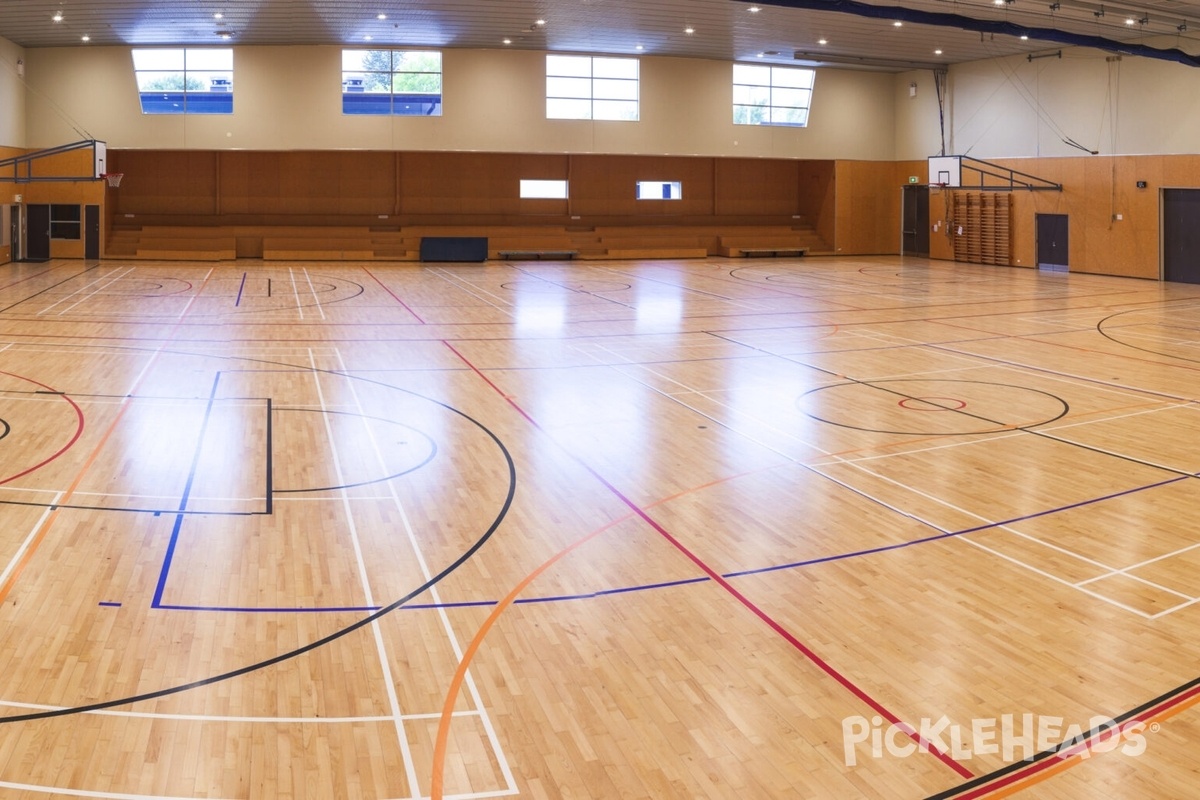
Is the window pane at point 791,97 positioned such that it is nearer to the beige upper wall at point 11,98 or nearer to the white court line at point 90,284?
the white court line at point 90,284

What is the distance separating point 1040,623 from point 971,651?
702mm

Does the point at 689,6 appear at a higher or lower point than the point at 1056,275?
higher

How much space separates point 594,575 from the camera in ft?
24.1

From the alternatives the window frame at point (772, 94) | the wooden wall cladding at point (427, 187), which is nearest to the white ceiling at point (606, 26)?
the window frame at point (772, 94)

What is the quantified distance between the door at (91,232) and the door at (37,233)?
1091 millimetres

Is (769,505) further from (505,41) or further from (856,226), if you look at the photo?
(856,226)

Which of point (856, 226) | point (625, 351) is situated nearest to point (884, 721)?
point (625, 351)

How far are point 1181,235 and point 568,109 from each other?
19046mm

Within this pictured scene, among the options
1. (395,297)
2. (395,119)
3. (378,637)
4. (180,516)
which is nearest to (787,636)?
(378,637)

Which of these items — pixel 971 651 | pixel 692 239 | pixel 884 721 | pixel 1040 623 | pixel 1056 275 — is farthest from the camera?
pixel 692 239

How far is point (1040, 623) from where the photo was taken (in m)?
6.51

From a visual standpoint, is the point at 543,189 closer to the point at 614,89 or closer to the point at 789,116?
the point at 614,89

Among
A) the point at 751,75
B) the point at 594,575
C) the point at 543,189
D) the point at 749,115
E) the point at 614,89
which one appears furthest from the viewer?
the point at 543,189

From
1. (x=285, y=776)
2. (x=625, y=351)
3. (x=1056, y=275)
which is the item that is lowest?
(x=285, y=776)
